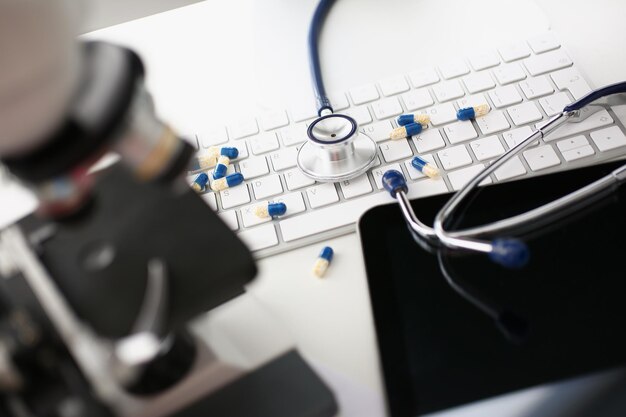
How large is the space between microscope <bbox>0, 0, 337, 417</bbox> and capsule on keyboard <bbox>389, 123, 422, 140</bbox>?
0.25 m

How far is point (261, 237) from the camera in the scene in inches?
23.2

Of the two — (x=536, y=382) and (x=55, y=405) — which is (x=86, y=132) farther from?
(x=536, y=382)

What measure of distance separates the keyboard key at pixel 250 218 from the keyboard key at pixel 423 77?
233 millimetres

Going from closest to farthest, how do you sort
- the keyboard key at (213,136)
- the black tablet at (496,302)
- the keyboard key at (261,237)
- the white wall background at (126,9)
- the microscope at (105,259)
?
the microscope at (105,259) → the black tablet at (496,302) → the keyboard key at (261,237) → the keyboard key at (213,136) → the white wall background at (126,9)

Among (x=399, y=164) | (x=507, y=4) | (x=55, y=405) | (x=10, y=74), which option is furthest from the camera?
(x=507, y=4)

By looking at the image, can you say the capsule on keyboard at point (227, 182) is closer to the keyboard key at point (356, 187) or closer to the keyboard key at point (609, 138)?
the keyboard key at point (356, 187)

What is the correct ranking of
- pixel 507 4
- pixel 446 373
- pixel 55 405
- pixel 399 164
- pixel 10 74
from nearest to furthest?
1. pixel 10 74
2. pixel 55 405
3. pixel 446 373
4. pixel 399 164
5. pixel 507 4

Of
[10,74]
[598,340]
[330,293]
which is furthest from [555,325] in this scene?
[10,74]

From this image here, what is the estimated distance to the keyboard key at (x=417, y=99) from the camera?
68 cm

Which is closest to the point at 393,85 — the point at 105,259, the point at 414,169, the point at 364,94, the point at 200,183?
the point at 364,94

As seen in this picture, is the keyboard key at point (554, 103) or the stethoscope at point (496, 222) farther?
the keyboard key at point (554, 103)

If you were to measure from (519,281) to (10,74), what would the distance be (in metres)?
0.40

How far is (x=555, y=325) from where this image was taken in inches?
19.6

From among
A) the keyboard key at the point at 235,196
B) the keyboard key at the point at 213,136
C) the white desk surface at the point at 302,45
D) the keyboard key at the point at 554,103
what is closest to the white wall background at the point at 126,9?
the white desk surface at the point at 302,45
